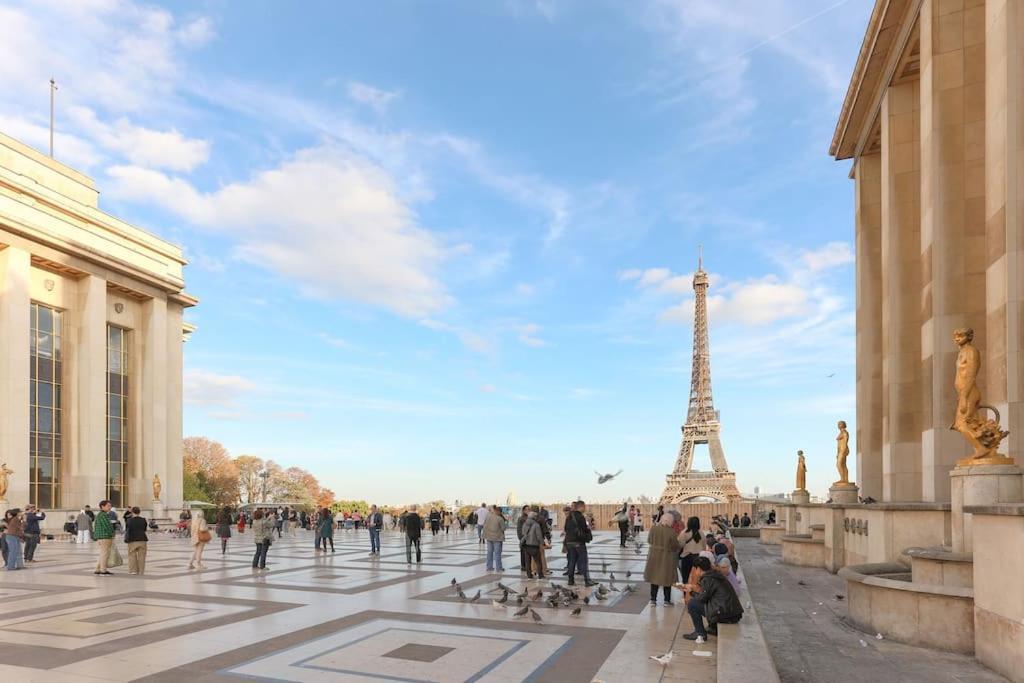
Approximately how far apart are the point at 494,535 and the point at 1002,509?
12135 mm

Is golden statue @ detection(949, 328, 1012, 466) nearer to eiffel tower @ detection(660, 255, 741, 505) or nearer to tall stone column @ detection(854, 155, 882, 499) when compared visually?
tall stone column @ detection(854, 155, 882, 499)

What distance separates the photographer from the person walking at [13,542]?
64.1ft

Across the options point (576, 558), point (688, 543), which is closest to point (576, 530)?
point (576, 558)

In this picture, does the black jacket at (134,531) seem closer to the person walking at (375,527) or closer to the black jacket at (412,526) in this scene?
the black jacket at (412,526)

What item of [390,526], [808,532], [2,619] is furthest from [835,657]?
[390,526]

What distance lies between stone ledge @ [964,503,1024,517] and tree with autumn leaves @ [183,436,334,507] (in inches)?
2876

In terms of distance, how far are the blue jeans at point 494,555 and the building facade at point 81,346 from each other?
3023cm

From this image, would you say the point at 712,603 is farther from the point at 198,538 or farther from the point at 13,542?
the point at 13,542

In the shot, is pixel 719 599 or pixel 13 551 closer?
pixel 719 599

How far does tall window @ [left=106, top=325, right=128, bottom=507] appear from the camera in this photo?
4888 cm

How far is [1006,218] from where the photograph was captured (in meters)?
12.2

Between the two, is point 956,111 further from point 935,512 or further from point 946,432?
point 935,512

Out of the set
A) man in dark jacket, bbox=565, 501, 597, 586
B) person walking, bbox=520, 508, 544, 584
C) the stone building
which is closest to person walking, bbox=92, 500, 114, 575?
person walking, bbox=520, 508, 544, 584

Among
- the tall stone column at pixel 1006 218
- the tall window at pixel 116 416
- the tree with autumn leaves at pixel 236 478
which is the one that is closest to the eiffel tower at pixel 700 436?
the tree with autumn leaves at pixel 236 478
